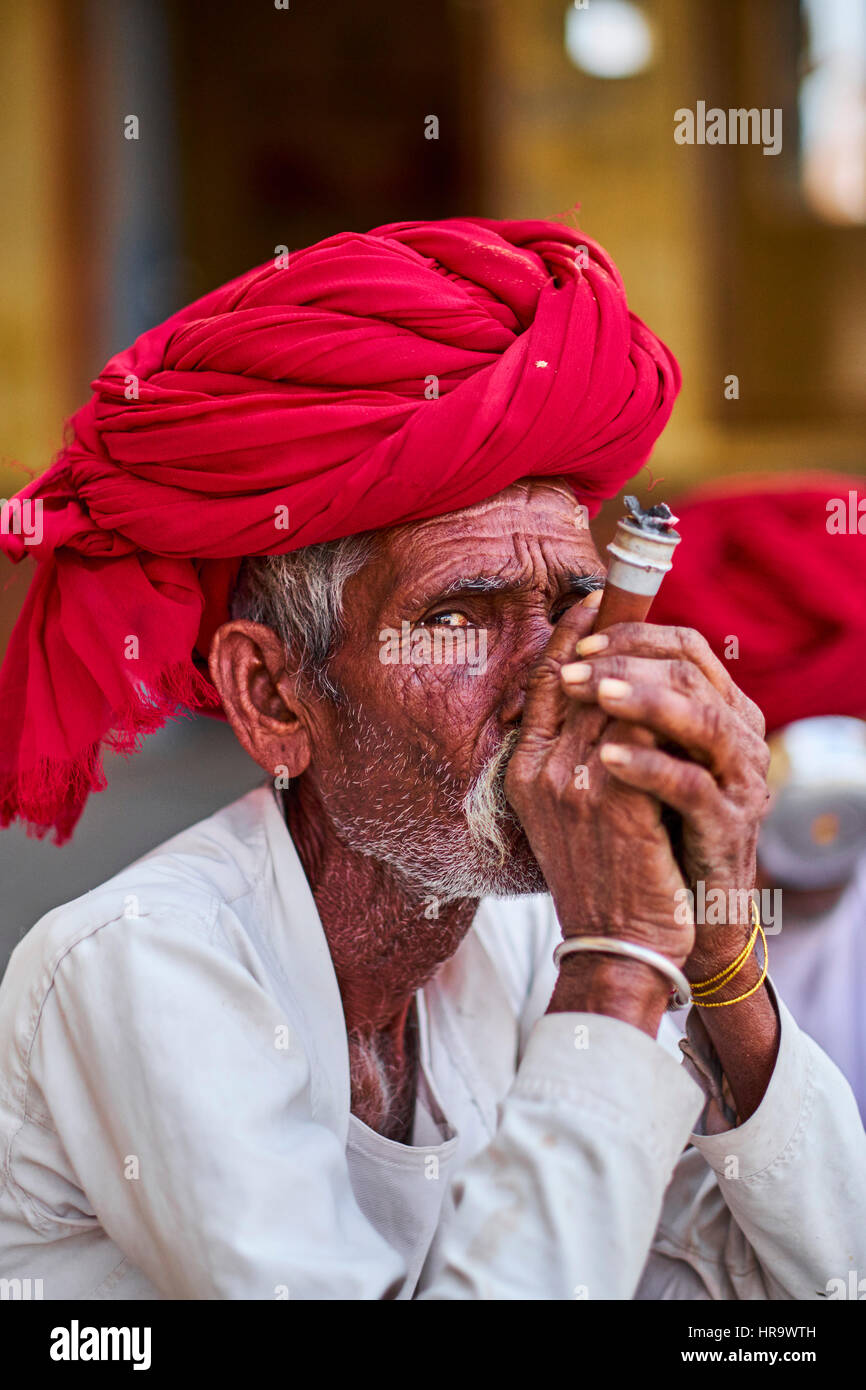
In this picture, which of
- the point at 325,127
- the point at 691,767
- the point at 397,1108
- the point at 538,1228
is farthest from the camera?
the point at 325,127

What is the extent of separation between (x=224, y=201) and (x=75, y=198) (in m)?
1.79

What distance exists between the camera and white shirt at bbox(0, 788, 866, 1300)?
164 centimetres

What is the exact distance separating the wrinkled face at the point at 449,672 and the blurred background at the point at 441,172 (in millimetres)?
4979

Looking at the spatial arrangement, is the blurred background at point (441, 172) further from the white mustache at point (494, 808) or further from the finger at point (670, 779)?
the finger at point (670, 779)

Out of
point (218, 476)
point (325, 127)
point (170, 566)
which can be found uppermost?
point (325, 127)

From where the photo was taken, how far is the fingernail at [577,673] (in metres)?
1.79

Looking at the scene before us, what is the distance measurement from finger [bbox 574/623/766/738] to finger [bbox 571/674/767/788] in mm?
44

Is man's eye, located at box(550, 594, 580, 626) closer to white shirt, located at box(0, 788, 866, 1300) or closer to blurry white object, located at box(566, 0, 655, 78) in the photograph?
white shirt, located at box(0, 788, 866, 1300)

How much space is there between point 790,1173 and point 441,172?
26.7 ft

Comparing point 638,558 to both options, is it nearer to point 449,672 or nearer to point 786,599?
point 449,672

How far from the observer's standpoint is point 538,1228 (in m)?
1.60

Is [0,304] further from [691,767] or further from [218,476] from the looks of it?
[691,767]

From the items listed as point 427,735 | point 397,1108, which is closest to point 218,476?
point 427,735

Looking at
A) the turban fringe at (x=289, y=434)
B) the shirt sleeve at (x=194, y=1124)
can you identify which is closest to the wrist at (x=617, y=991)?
the shirt sleeve at (x=194, y=1124)
